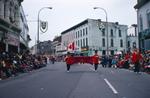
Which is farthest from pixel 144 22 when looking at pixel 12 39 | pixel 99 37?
pixel 99 37

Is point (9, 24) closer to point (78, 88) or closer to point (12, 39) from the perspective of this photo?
point (12, 39)

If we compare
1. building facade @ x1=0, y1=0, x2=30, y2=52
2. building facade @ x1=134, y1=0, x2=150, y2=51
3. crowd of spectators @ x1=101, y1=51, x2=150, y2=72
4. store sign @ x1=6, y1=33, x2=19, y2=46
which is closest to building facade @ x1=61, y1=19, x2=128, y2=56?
building facade @ x1=134, y1=0, x2=150, y2=51

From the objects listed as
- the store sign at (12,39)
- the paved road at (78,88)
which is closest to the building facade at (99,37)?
the store sign at (12,39)

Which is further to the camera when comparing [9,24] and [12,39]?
[12,39]

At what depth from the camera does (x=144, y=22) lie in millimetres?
38312

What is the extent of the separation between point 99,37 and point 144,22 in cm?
3280

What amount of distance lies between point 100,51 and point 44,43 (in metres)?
70.3

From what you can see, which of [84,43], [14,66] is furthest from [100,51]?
[14,66]

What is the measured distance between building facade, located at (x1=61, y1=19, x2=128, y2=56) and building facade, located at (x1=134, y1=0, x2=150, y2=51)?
26304 millimetres

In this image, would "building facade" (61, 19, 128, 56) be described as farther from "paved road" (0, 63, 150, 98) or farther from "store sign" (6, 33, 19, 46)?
"paved road" (0, 63, 150, 98)

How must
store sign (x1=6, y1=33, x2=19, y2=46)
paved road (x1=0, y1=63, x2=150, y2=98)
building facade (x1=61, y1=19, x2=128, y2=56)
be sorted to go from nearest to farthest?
paved road (x1=0, y1=63, x2=150, y2=98), store sign (x1=6, y1=33, x2=19, y2=46), building facade (x1=61, y1=19, x2=128, y2=56)

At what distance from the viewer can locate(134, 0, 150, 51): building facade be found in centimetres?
3691

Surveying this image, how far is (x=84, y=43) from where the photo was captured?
74000 millimetres

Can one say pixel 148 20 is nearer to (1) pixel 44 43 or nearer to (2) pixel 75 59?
(2) pixel 75 59
